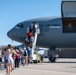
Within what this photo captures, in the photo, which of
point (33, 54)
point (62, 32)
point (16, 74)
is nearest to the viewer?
point (16, 74)

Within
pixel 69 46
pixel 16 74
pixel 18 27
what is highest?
pixel 18 27

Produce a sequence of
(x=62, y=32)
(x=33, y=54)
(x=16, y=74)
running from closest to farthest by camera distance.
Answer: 1. (x=16, y=74)
2. (x=33, y=54)
3. (x=62, y=32)

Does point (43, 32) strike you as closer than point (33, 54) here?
No

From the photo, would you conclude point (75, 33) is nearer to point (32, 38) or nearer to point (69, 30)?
point (69, 30)

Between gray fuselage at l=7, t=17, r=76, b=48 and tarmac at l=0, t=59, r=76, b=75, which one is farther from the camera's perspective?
gray fuselage at l=7, t=17, r=76, b=48

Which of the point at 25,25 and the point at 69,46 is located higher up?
the point at 25,25

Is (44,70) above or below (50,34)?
below

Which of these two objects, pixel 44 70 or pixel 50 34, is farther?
pixel 50 34

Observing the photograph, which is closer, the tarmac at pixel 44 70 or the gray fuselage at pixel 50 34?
the tarmac at pixel 44 70

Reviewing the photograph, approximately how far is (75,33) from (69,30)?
3.36m

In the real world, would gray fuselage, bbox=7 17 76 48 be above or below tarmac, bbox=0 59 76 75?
above

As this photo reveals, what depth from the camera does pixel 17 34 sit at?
3359cm

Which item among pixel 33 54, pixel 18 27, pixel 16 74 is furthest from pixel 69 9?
pixel 18 27

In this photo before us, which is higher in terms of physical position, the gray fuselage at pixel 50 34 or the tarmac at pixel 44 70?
the gray fuselage at pixel 50 34
